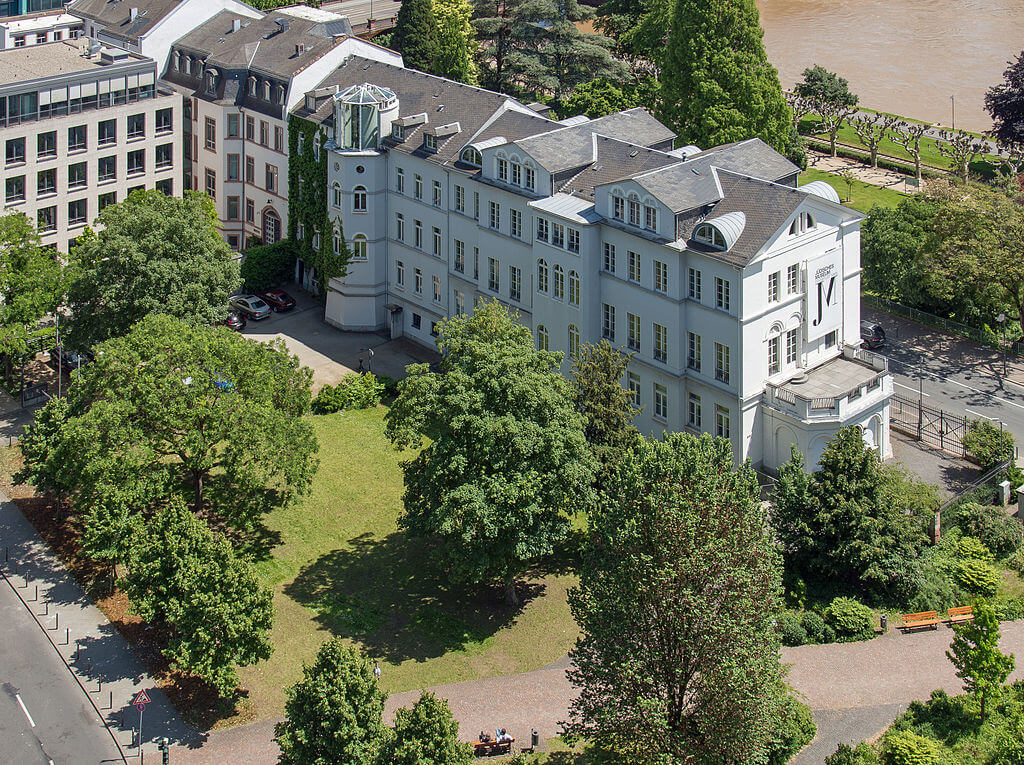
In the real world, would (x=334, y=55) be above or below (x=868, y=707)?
above

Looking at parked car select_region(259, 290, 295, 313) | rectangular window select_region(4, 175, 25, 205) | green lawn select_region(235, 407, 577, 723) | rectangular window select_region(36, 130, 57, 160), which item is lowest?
green lawn select_region(235, 407, 577, 723)

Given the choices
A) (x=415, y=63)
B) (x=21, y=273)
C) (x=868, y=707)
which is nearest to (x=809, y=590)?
(x=868, y=707)

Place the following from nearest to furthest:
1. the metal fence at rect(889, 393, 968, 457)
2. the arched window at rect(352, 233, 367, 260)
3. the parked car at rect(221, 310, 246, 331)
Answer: the metal fence at rect(889, 393, 968, 457) < the arched window at rect(352, 233, 367, 260) < the parked car at rect(221, 310, 246, 331)

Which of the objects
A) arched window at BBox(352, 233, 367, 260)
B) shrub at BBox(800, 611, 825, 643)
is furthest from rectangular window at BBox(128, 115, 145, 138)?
shrub at BBox(800, 611, 825, 643)

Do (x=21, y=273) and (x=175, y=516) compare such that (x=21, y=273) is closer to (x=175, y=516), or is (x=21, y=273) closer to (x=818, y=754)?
(x=175, y=516)

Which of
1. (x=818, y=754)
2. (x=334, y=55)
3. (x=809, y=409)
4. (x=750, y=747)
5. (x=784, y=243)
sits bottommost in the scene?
(x=818, y=754)

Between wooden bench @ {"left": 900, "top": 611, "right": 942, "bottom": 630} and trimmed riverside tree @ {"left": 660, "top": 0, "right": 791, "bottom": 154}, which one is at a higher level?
trimmed riverside tree @ {"left": 660, "top": 0, "right": 791, "bottom": 154}

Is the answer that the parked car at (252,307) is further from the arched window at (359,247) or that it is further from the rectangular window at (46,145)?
the rectangular window at (46,145)

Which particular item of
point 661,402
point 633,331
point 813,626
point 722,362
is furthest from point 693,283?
point 813,626

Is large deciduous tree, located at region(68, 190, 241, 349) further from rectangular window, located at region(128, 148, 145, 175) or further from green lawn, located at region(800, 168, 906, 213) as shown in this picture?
green lawn, located at region(800, 168, 906, 213)
